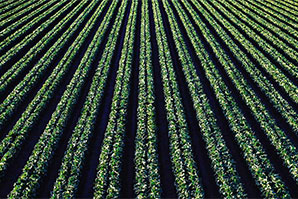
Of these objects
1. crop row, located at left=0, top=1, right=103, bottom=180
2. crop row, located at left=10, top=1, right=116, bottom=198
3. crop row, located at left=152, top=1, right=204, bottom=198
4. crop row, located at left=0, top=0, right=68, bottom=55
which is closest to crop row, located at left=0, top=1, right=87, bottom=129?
crop row, located at left=0, top=1, right=103, bottom=180

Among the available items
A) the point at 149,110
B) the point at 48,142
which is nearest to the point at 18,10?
the point at 48,142

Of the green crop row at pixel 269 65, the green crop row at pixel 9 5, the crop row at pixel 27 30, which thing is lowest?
the green crop row at pixel 269 65

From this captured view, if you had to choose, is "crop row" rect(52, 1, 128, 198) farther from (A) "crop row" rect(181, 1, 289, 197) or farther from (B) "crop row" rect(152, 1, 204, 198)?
(A) "crop row" rect(181, 1, 289, 197)

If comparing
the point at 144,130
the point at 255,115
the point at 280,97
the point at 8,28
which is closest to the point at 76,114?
the point at 144,130

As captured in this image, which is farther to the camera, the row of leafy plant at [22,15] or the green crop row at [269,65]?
the row of leafy plant at [22,15]

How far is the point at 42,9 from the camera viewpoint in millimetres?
29203

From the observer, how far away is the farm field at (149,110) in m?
10.0

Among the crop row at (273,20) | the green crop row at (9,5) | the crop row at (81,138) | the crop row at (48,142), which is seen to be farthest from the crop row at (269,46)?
the green crop row at (9,5)

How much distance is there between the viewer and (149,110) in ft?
43.6

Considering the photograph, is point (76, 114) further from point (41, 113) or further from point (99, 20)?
point (99, 20)

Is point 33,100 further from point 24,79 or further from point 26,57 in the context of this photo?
point 26,57

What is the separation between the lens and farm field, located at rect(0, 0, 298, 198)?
32.8 ft

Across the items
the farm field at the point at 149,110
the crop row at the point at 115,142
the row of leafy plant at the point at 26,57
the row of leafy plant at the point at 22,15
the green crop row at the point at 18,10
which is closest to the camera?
the crop row at the point at 115,142

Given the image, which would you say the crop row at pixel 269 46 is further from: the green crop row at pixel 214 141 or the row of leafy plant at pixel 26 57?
the row of leafy plant at pixel 26 57
